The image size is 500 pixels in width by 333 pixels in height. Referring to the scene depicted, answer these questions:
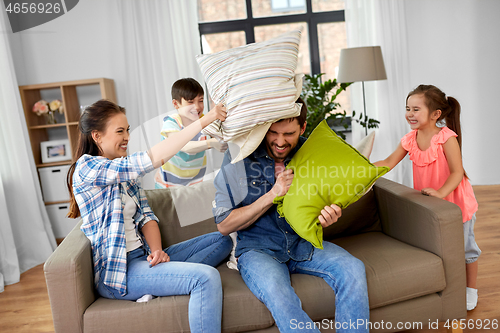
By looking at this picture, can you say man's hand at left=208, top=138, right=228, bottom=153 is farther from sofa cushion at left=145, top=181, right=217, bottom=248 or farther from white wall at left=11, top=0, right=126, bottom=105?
white wall at left=11, top=0, right=126, bottom=105

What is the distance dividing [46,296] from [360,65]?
2900mm

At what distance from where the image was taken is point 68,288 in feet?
4.60

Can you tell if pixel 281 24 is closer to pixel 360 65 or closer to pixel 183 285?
pixel 360 65

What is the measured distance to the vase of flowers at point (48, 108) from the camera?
352 centimetres


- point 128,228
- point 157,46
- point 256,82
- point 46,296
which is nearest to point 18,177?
point 46,296

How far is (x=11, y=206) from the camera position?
3.13 metres

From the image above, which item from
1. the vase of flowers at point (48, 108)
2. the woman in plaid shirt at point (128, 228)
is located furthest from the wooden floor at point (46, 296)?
the vase of flowers at point (48, 108)

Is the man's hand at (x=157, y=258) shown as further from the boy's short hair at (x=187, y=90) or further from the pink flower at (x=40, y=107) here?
the pink flower at (x=40, y=107)

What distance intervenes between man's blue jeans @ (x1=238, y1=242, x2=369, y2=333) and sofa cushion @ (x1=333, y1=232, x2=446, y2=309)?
11 cm

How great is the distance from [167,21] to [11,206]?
2.11 metres

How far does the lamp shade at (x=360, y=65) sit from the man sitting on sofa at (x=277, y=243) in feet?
6.15

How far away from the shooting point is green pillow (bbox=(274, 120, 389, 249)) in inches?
56.4

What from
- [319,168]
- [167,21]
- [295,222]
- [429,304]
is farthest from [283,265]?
[167,21]

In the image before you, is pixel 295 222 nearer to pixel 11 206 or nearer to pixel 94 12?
pixel 11 206
